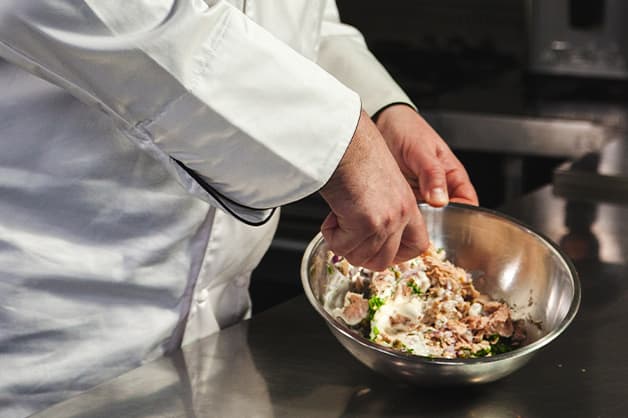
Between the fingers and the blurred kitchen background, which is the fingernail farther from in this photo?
the blurred kitchen background

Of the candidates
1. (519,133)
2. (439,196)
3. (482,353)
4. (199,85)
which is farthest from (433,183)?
(519,133)

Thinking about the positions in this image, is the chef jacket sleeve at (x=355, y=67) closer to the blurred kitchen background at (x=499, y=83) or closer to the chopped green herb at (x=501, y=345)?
the chopped green herb at (x=501, y=345)

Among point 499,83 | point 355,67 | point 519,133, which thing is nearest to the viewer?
point 355,67

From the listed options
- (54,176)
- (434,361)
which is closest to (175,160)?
(54,176)

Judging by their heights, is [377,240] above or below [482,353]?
above

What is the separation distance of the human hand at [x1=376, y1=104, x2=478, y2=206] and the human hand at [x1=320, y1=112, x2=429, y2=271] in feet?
0.65

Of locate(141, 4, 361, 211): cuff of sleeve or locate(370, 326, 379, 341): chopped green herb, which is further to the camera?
locate(370, 326, 379, 341): chopped green herb

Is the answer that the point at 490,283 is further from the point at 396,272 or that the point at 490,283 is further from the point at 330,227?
the point at 330,227

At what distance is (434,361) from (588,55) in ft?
4.98

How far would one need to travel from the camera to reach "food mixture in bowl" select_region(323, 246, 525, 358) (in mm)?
831

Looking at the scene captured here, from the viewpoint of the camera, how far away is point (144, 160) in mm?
894

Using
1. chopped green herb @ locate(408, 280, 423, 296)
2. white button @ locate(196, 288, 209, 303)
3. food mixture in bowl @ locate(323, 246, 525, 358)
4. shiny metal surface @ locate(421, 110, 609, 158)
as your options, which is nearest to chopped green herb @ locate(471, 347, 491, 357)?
food mixture in bowl @ locate(323, 246, 525, 358)

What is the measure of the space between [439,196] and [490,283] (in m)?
0.11

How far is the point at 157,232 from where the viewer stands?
93 centimetres
